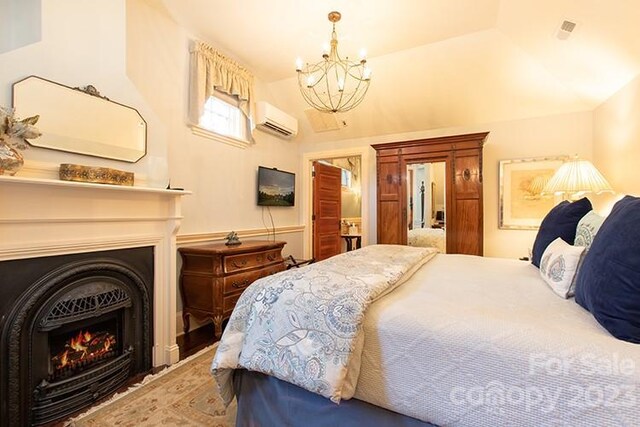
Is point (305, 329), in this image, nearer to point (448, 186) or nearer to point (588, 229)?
point (588, 229)

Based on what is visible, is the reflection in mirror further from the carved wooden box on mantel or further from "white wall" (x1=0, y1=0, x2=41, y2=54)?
"white wall" (x1=0, y1=0, x2=41, y2=54)

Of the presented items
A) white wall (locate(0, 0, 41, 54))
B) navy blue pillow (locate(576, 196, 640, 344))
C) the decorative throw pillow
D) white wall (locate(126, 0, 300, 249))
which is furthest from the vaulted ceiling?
navy blue pillow (locate(576, 196, 640, 344))

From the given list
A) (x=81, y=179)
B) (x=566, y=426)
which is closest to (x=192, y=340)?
(x=81, y=179)

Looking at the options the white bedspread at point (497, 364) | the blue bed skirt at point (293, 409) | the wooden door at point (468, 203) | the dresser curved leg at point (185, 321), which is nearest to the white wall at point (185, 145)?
the dresser curved leg at point (185, 321)

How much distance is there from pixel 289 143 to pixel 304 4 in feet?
6.97

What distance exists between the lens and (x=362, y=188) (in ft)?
14.5

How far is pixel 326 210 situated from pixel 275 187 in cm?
141

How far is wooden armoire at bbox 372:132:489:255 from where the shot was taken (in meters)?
3.43

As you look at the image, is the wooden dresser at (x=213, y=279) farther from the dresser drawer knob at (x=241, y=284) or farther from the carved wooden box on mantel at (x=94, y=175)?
the carved wooden box on mantel at (x=94, y=175)

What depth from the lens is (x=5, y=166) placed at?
4.75 feet

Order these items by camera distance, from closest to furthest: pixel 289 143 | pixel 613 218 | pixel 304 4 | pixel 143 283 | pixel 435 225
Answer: pixel 613 218, pixel 143 283, pixel 304 4, pixel 435 225, pixel 289 143

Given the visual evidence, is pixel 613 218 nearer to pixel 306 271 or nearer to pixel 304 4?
pixel 306 271

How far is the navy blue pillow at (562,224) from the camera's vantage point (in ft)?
6.23

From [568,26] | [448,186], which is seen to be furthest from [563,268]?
[448,186]
